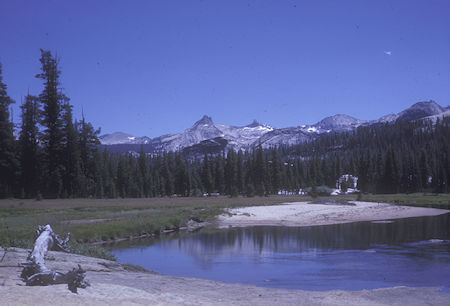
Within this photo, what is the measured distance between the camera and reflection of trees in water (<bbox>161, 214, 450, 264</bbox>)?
27031 mm

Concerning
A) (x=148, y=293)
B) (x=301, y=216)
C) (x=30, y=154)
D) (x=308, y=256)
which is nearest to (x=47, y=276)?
(x=148, y=293)

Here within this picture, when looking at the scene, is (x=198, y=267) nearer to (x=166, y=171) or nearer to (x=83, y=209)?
(x=83, y=209)

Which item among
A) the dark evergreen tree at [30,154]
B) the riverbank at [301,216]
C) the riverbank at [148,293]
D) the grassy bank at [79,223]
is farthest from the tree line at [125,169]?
the riverbank at [148,293]

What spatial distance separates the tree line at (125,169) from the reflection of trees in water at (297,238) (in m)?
30.0

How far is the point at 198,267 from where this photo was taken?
70.6 ft

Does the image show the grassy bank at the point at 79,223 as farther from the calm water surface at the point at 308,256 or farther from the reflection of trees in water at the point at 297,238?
the reflection of trees in water at the point at 297,238

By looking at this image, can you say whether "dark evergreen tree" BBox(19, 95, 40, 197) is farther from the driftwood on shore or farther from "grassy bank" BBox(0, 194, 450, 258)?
the driftwood on shore

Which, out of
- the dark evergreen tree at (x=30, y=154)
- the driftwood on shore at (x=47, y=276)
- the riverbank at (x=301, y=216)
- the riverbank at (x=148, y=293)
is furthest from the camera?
the dark evergreen tree at (x=30, y=154)

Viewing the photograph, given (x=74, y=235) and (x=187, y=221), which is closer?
(x=74, y=235)

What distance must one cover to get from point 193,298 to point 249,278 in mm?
7597

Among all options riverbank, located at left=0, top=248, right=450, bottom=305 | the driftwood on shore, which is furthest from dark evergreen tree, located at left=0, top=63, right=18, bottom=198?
the driftwood on shore

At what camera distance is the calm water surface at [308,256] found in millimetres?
17812

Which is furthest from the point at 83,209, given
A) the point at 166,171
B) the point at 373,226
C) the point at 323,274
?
the point at 166,171

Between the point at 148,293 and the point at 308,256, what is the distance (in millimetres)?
14948
